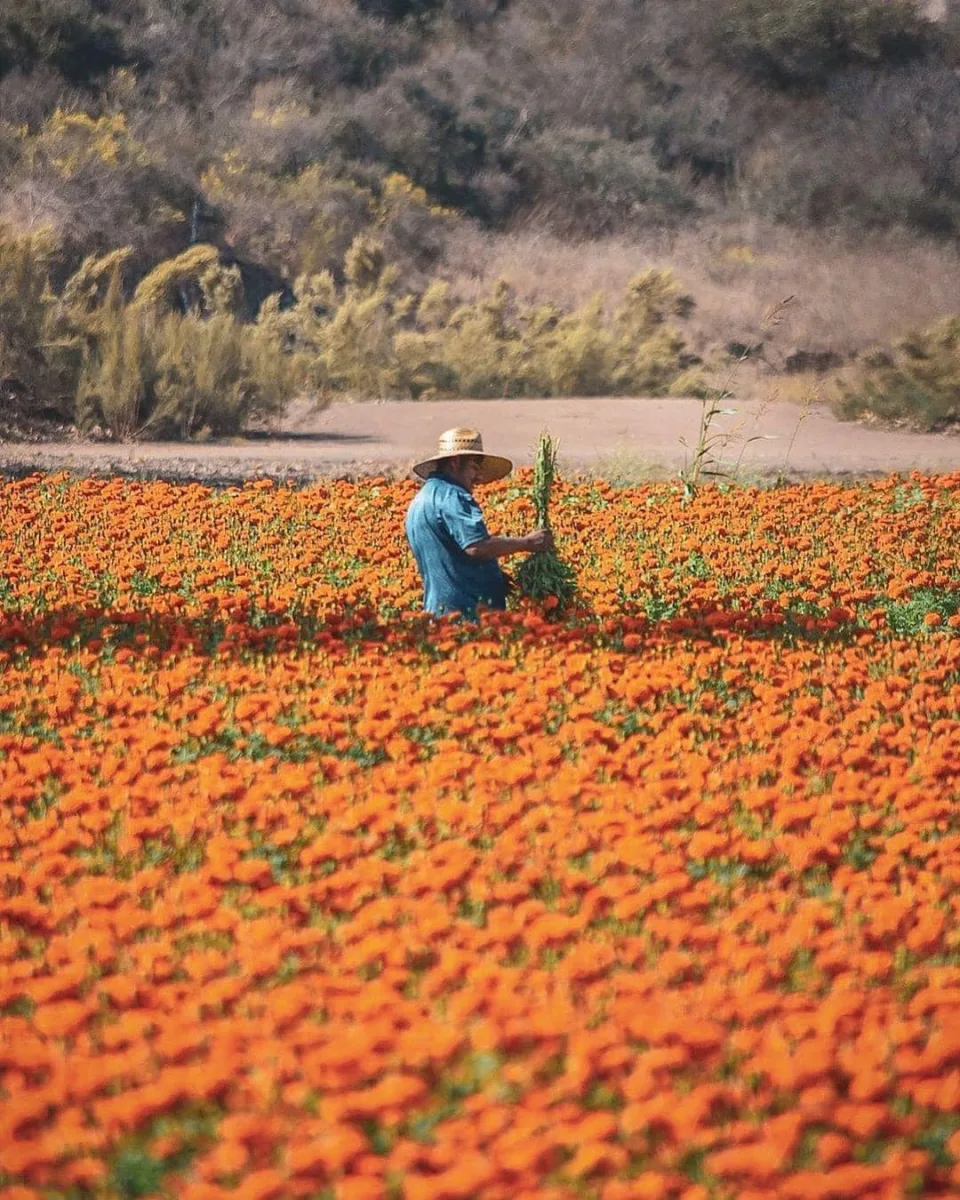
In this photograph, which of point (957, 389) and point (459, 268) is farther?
point (459, 268)

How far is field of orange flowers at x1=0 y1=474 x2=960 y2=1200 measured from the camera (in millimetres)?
2441

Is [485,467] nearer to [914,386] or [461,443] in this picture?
[461,443]

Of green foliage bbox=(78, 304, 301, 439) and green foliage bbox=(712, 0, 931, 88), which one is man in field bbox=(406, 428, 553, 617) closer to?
green foliage bbox=(78, 304, 301, 439)

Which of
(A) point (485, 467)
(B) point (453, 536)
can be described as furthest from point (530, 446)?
(B) point (453, 536)

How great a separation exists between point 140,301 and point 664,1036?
14800mm

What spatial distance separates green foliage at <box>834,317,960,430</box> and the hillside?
515 cm

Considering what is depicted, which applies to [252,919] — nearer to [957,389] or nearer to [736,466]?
[736,466]

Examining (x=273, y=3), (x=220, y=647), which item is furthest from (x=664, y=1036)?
(x=273, y=3)

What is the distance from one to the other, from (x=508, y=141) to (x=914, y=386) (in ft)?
62.1

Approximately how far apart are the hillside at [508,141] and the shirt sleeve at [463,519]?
19.9 m

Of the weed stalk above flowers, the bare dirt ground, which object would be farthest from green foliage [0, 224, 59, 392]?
the weed stalk above flowers

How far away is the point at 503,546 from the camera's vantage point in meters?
6.14

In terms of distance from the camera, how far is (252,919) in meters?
3.28

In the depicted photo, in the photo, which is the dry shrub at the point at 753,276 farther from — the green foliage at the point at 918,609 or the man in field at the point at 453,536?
the man in field at the point at 453,536
